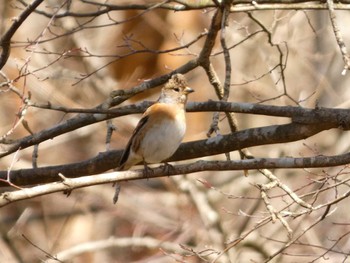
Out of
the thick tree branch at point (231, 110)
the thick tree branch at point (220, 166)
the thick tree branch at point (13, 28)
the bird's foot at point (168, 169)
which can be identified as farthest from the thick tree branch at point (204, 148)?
the thick tree branch at point (13, 28)

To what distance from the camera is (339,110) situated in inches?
217

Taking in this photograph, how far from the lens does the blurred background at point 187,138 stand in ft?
31.2

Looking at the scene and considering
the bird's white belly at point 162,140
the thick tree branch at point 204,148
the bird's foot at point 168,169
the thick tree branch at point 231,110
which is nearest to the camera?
the bird's foot at point 168,169

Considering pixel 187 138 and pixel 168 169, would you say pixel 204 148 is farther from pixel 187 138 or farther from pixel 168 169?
pixel 187 138

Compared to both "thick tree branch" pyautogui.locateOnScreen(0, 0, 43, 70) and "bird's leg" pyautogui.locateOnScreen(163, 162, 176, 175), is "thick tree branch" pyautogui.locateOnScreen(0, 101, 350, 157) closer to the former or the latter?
"bird's leg" pyautogui.locateOnScreen(163, 162, 176, 175)

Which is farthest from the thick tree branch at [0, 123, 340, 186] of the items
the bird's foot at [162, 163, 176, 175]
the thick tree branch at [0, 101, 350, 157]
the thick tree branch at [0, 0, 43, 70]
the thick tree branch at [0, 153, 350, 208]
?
the thick tree branch at [0, 0, 43, 70]

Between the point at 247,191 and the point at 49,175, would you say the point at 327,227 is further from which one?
the point at 49,175

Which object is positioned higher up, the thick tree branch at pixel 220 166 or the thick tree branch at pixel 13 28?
the thick tree branch at pixel 13 28

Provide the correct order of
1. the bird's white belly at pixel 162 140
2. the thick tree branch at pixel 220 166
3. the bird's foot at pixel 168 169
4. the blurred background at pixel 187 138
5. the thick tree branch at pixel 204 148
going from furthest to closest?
the blurred background at pixel 187 138, the bird's white belly at pixel 162 140, the thick tree branch at pixel 204 148, the bird's foot at pixel 168 169, the thick tree branch at pixel 220 166

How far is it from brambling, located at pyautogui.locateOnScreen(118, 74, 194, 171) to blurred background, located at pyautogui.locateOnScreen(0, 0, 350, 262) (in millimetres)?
1847

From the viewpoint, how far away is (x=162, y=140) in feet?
20.0

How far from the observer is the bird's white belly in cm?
604

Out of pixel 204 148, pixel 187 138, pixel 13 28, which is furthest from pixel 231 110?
pixel 187 138

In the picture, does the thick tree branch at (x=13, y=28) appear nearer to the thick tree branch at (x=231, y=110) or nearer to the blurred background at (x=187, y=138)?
the thick tree branch at (x=231, y=110)
